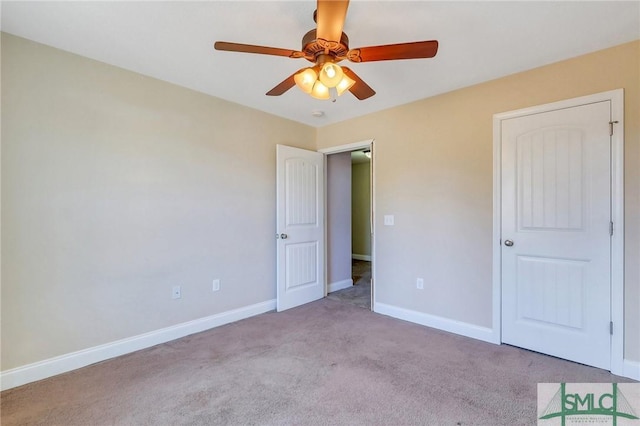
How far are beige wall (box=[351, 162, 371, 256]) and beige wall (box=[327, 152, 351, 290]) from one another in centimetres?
257

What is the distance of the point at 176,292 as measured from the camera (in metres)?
2.80

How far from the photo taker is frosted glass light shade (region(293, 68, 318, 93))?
1714 mm

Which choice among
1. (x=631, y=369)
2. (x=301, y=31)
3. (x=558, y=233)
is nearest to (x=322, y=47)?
(x=301, y=31)

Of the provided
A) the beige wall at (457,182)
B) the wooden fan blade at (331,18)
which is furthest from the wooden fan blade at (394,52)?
the beige wall at (457,182)

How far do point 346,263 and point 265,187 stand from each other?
1.92 m

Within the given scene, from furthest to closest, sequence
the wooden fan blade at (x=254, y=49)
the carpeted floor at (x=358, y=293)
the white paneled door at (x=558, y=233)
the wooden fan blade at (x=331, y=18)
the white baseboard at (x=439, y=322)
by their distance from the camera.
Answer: the carpeted floor at (x=358, y=293), the white baseboard at (x=439, y=322), the white paneled door at (x=558, y=233), the wooden fan blade at (x=254, y=49), the wooden fan blade at (x=331, y=18)

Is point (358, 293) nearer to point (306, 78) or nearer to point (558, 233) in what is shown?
point (558, 233)

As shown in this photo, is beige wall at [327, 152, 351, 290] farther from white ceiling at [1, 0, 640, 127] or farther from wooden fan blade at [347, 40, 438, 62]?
wooden fan blade at [347, 40, 438, 62]

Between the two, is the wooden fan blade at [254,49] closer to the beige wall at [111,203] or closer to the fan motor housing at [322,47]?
the fan motor housing at [322,47]

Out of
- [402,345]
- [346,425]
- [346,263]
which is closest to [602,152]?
[402,345]

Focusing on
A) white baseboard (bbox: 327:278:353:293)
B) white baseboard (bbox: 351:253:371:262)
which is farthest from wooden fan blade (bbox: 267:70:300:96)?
white baseboard (bbox: 351:253:371:262)

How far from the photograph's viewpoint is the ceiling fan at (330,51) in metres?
1.43

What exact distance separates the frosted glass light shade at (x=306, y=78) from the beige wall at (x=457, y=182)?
1.77 metres

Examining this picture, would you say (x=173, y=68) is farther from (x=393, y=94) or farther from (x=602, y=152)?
(x=602, y=152)
